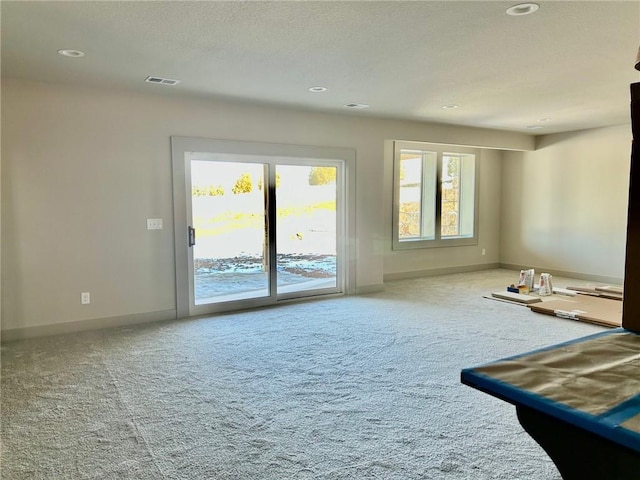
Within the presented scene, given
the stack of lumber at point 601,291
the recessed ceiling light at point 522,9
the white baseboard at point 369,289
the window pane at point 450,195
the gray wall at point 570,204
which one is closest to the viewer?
the recessed ceiling light at point 522,9

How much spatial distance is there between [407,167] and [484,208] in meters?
2.21

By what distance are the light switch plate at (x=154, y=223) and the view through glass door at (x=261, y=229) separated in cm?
35

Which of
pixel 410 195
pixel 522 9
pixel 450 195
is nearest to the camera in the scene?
pixel 522 9

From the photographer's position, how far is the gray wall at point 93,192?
4.34 metres

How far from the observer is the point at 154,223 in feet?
16.6

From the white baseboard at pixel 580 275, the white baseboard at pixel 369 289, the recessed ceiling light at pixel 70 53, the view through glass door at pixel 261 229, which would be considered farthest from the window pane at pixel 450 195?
the recessed ceiling light at pixel 70 53

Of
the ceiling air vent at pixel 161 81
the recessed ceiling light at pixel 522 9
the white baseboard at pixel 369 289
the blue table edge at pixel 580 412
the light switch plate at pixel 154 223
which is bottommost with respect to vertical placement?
the white baseboard at pixel 369 289

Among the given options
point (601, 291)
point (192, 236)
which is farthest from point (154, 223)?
point (601, 291)

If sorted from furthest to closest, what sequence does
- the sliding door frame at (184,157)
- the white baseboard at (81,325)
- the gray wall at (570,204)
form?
the gray wall at (570,204)
the sliding door frame at (184,157)
the white baseboard at (81,325)

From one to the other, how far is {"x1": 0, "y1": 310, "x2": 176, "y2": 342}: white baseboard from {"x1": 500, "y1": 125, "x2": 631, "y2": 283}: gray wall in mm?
7026

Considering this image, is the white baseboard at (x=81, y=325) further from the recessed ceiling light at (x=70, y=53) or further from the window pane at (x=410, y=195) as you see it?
the window pane at (x=410, y=195)

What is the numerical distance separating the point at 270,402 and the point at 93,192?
3.17m

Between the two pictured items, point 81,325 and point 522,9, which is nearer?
point 522,9

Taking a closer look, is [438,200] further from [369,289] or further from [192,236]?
[192,236]
